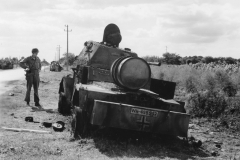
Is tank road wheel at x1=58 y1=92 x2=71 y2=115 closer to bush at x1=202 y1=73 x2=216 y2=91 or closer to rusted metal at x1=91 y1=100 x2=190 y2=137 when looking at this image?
rusted metal at x1=91 y1=100 x2=190 y2=137

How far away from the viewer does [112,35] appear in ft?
28.3

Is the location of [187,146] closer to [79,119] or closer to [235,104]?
[79,119]

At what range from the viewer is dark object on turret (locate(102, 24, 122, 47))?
8648 millimetres

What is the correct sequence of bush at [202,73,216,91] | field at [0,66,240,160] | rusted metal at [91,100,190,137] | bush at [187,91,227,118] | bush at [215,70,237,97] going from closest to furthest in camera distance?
1. field at [0,66,240,160]
2. rusted metal at [91,100,190,137]
3. bush at [187,91,227,118]
4. bush at [215,70,237,97]
5. bush at [202,73,216,91]

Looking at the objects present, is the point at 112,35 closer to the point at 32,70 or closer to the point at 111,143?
the point at 32,70

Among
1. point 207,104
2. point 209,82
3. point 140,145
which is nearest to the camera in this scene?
point 140,145

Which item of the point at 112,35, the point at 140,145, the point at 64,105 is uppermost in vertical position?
the point at 112,35

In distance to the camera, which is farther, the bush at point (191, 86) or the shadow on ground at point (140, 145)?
the bush at point (191, 86)

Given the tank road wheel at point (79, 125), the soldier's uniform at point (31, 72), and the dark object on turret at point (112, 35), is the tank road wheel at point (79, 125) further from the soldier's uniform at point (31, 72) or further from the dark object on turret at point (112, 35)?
the soldier's uniform at point (31, 72)

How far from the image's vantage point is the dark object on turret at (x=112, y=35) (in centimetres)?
865

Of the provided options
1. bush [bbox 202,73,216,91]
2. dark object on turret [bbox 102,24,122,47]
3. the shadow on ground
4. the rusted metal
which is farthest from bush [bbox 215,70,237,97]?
the rusted metal

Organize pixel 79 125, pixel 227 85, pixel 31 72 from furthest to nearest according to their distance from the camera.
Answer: pixel 227 85
pixel 31 72
pixel 79 125

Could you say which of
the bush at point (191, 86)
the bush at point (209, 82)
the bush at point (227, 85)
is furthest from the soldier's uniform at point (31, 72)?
the bush at point (227, 85)

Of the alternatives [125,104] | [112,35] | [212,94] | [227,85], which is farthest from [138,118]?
[227,85]
